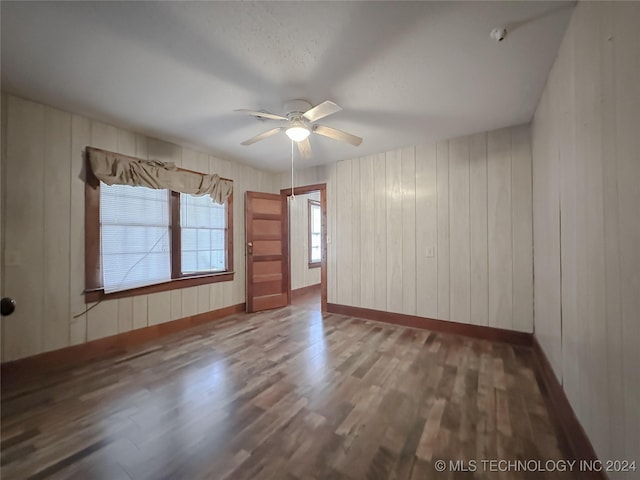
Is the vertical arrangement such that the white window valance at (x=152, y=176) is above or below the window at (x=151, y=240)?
above

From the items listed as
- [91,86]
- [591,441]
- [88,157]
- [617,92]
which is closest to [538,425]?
[591,441]

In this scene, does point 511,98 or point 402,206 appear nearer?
point 511,98

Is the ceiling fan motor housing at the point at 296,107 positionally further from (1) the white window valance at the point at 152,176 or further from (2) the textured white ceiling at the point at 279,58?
(1) the white window valance at the point at 152,176

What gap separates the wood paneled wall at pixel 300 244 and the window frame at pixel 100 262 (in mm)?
1808

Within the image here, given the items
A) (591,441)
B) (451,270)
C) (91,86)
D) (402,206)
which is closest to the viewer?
(591,441)

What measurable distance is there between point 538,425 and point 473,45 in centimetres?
248

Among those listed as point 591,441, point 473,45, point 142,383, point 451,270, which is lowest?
point 142,383

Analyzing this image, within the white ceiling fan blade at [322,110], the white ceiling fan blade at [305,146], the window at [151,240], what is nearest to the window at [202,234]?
the window at [151,240]

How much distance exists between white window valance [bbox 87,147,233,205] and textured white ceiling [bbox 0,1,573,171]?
41cm

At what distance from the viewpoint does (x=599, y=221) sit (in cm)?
108

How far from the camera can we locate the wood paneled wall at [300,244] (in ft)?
18.0

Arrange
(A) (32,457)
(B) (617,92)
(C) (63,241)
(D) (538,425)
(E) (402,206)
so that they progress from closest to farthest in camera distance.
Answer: (B) (617,92)
(A) (32,457)
(D) (538,425)
(C) (63,241)
(E) (402,206)

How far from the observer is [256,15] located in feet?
4.47

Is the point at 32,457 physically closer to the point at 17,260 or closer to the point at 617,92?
the point at 17,260
